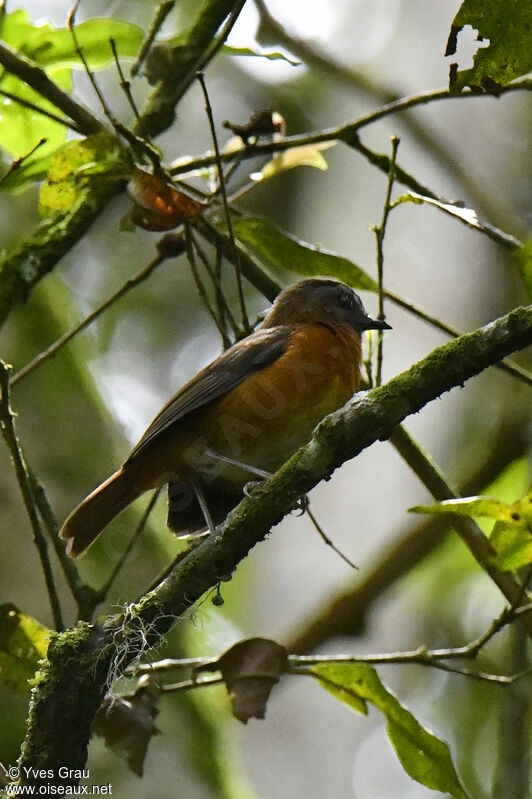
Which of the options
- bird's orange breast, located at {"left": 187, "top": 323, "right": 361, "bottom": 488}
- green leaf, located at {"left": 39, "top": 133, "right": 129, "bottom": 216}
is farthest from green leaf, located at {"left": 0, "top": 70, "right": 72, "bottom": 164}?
bird's orange breast, located at {"left": 187, "top": 323, "right": 361, "bottom": 488}

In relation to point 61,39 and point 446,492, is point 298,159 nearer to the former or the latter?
point 61,39

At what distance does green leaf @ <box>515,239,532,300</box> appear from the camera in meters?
2.35

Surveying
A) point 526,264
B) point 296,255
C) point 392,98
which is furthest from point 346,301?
point 392,98

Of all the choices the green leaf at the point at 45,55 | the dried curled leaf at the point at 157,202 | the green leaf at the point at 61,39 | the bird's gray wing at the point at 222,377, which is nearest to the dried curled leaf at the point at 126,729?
the bird's gray wing at the point at 222,377

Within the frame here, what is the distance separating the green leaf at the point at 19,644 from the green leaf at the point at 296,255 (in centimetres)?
144

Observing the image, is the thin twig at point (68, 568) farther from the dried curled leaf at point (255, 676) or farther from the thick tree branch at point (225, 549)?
the dried curled leaf at point (255, 676)

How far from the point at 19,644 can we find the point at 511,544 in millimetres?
1551

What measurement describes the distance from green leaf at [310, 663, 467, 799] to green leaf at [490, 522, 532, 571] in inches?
24.2

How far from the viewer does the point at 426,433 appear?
7.68m

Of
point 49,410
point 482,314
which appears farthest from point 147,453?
point 482,314

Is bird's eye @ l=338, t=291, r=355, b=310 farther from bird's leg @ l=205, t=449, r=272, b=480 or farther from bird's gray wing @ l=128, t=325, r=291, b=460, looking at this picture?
bird's leg @ l=205, t=449, r=272, b=480

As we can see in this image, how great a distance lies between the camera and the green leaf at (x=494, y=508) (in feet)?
6.89

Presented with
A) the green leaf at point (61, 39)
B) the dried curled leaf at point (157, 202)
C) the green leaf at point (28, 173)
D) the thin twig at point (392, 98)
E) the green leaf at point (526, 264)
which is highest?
the thin twig at point (392, 98)

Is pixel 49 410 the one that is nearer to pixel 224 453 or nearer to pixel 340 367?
pixel 224 453
